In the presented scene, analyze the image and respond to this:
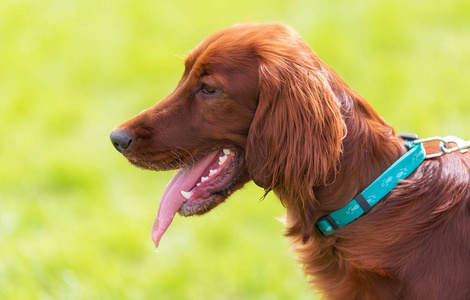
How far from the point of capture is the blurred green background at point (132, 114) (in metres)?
4.85

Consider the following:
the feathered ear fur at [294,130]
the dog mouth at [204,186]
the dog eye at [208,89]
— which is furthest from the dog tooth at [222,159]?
the dog eye at [208,89]

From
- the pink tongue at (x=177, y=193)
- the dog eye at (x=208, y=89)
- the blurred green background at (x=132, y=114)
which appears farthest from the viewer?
the blurred green background at (x=132, y=114)

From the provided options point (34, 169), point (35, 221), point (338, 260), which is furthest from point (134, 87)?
point (338, 260)

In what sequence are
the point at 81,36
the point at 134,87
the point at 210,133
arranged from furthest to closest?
1. the point at 81,36
2. the point at 134,87
3. the point at 210,133

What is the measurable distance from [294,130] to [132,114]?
4.46 m

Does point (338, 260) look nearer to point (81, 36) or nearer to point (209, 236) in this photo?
point (209, 236)

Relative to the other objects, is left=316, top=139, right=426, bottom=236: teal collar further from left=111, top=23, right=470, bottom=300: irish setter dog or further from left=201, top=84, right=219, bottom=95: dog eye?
left=201, top=84, right=219, bottom=95: dog eye

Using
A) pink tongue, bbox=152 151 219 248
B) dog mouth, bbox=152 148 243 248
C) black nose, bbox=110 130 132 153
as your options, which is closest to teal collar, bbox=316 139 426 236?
dog mouth, bbox=152 148 243 248

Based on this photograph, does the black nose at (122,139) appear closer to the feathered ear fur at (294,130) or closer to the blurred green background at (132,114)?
the feathered ear fur at (294,130)

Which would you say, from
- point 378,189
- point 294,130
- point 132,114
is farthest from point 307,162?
point 132,114

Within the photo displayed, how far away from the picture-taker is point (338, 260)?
10.5ft

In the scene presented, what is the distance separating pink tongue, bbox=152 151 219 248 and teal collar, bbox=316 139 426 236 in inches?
26.8

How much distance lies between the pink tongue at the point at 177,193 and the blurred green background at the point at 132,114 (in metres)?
0.56

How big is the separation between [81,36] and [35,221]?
3490mm
